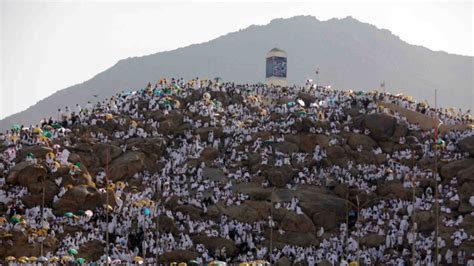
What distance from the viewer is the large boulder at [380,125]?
66438 millimetres

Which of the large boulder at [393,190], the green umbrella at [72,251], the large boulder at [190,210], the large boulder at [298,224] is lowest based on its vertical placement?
the large boulder at [298,224]

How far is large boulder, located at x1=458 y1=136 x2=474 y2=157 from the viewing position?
6007 cm

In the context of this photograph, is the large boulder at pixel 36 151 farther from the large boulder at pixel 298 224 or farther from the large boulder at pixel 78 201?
the large boulder at pixel 298 224

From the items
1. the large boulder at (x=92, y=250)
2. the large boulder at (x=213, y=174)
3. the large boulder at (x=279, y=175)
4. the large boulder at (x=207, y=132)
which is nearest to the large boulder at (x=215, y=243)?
the large boulder at (x=92, y=250)

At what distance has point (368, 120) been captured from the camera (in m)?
67.4

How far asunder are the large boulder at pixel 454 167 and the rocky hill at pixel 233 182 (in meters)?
0.10

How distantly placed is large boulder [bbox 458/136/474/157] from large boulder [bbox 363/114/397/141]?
21.4 feet

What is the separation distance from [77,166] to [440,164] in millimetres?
27055

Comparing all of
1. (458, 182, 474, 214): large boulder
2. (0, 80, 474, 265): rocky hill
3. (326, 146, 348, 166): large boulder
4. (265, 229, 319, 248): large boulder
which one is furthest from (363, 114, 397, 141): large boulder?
(265, 229, 319, 248): large boulder

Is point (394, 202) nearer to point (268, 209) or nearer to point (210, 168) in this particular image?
point (268, 209)

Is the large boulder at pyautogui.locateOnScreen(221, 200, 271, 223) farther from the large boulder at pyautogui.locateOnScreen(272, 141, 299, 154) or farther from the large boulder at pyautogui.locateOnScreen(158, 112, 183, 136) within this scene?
the large boulder at pyautogui.locateOnScreen(158, 112, 183, 136)

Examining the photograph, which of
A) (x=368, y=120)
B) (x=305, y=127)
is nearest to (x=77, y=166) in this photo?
(x=305, y=127)

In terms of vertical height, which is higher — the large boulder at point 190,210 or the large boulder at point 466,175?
the large boulder at point 466,175

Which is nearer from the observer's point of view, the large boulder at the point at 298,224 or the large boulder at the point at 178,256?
the large boulder at the point at 178,256
